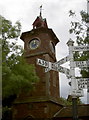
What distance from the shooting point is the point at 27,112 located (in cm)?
2366

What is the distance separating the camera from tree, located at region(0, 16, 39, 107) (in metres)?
15.3

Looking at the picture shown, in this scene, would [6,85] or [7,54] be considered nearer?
[6,85]

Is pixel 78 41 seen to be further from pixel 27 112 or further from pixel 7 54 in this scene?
pixel 27 112

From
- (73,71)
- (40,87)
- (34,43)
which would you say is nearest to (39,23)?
(34,43)

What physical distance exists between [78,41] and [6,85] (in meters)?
6.31

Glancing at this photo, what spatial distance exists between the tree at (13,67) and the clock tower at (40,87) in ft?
15.0

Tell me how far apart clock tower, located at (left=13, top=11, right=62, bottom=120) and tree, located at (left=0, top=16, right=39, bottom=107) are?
458cm

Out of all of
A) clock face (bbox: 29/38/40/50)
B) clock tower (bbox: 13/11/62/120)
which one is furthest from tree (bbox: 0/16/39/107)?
clock face (bbox: 29/38/40/50)

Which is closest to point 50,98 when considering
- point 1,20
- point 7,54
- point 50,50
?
point 50,50

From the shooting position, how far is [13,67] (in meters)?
17.0

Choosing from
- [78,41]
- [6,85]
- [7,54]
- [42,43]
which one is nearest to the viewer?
[78,41]

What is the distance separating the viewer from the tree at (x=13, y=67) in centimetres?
1527

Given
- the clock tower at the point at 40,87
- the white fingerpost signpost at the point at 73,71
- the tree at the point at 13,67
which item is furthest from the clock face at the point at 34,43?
the white fingerpost signpost at the point at 73,71

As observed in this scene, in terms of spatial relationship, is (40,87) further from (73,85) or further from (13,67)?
(73,85)
